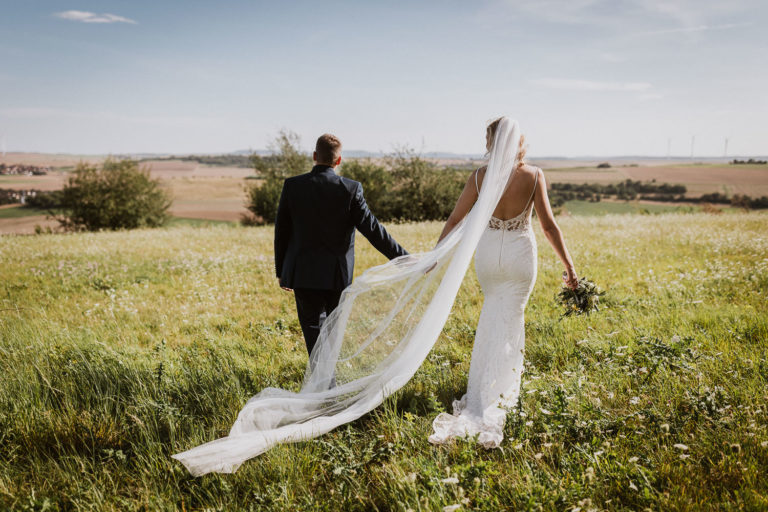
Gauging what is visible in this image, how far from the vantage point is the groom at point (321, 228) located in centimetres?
489

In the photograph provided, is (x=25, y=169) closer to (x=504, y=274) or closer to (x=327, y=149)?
(x=327, y=149)

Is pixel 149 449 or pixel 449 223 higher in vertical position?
pixel 449 223

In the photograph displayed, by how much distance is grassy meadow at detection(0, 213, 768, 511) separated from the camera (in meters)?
3.35

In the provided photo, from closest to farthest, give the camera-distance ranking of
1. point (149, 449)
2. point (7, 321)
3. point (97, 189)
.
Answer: point (149, 449), point (7, 321), point (97, 189)

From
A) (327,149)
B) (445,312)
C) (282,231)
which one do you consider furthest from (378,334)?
(327,149)

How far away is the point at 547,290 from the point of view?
9.42 m

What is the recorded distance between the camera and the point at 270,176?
4325 cm

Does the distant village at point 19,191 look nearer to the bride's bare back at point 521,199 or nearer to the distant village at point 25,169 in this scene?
the distant village at point 25,169

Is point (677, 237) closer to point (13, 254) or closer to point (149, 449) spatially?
point (149, 449)

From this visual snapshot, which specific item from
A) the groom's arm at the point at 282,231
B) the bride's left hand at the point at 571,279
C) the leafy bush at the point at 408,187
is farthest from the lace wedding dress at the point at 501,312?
the leafy bush at the point at 408,187

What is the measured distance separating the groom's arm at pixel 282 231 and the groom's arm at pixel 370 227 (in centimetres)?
82

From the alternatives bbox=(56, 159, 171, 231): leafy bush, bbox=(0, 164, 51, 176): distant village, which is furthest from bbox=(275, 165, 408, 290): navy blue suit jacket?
bbox=(0, 164, 51, 176): distant village

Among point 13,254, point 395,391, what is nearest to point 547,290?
point 395,391

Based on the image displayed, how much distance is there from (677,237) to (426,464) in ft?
54.3
